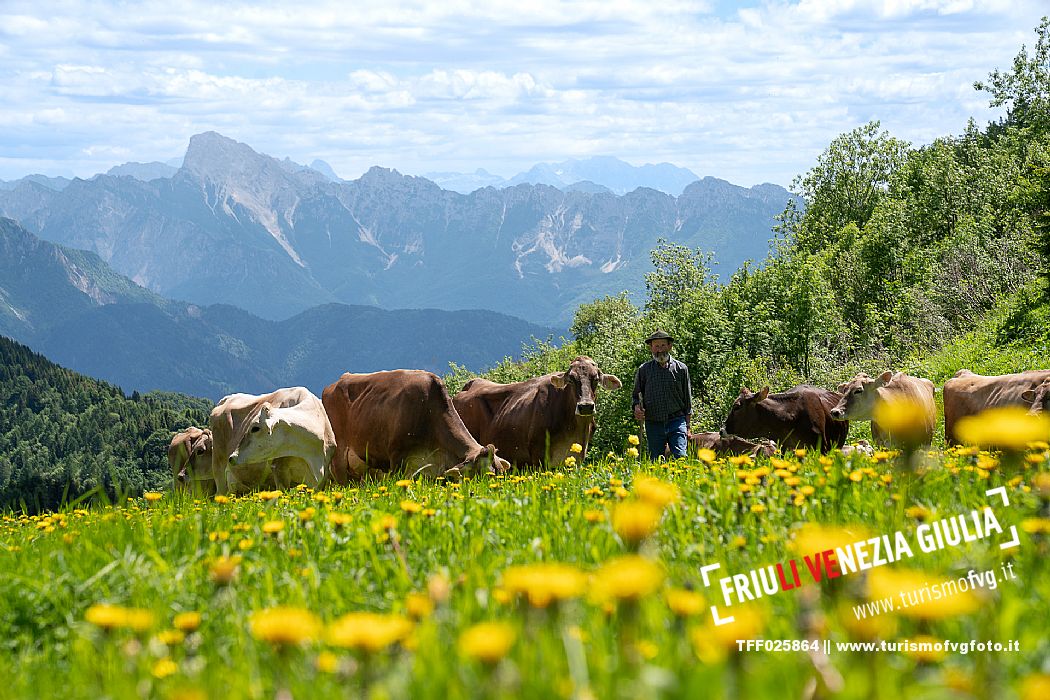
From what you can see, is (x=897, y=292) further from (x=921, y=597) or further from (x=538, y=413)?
(x=921, y=597)

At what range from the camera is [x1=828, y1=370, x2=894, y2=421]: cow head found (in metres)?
16.7

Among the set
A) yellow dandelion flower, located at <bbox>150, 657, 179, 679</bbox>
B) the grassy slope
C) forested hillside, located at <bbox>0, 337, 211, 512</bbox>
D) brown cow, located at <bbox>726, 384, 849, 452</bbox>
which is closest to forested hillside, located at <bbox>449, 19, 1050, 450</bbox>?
brown cow, located at <bbox>726, 384, 849, 452</bbox>

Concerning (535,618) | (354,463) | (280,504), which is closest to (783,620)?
(535,618)

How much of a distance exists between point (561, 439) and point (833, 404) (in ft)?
20.3

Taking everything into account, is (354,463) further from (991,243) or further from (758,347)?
(991,243)

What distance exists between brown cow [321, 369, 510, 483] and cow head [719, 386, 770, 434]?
7016mm

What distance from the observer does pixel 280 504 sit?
771 cm

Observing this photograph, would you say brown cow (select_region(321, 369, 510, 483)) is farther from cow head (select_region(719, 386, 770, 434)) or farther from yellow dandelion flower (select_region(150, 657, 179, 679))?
yellow dandelion flower (select_region(150, 657, 179, 679))

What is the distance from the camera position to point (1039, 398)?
512 inches

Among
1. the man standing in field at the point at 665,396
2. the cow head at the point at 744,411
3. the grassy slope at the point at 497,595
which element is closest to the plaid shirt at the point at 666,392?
the man standing in field at the point at 665,396

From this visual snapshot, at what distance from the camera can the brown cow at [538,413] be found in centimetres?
1761

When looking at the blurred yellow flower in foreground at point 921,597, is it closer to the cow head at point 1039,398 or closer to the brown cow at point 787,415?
the cow head at point 1039,398

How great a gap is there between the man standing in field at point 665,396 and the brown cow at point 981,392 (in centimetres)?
419

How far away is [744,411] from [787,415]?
884mm
